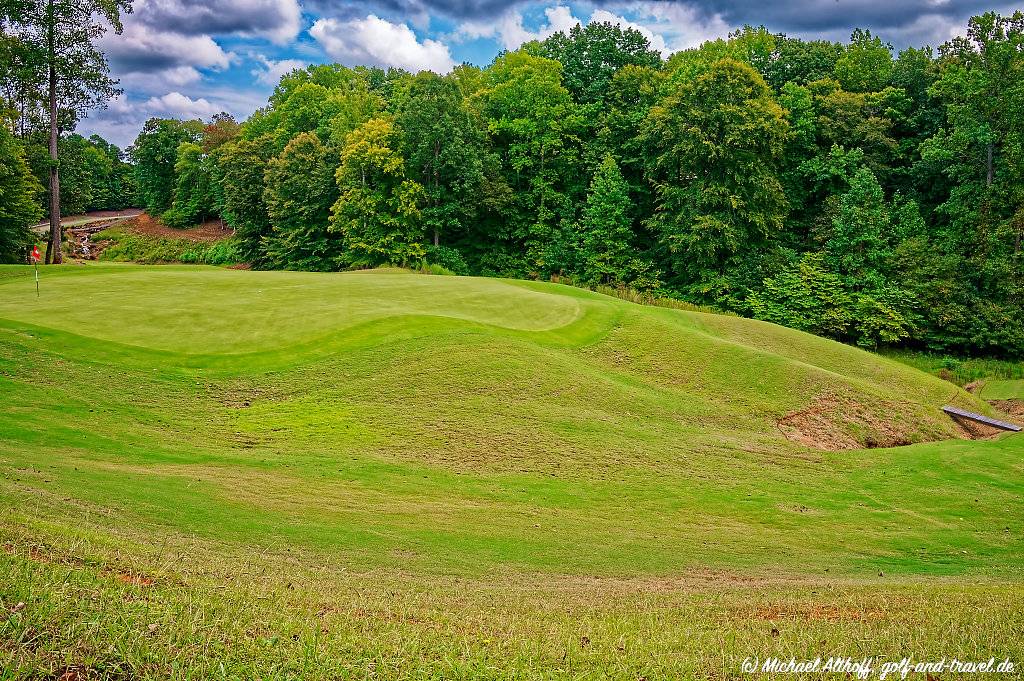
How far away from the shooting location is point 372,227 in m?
57.9

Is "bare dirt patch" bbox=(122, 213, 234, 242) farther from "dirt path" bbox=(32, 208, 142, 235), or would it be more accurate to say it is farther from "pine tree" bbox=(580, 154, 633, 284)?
"pine tree" bbox=(580, 154, 633, 284)

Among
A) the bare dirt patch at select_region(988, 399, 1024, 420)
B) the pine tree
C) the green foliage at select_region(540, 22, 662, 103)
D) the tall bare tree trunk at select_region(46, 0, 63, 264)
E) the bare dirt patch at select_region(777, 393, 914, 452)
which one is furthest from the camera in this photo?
the green foliage at select_region(540, 22, 662, 103)

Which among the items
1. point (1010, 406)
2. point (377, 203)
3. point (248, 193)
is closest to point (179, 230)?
point (248, 193)

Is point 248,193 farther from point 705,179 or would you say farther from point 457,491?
point 457,491

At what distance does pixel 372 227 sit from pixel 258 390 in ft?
130

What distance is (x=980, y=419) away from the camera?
79.6 ft

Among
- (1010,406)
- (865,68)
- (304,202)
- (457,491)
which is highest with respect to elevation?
(865,68)

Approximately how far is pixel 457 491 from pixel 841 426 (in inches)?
539

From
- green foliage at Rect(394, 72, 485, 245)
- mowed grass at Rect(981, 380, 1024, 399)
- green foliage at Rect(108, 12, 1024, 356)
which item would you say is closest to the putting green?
mowed grass at Rect(981, 380, 1024, 399)

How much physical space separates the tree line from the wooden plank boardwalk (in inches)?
776

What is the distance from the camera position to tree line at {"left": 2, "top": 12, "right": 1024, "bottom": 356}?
4519 cm

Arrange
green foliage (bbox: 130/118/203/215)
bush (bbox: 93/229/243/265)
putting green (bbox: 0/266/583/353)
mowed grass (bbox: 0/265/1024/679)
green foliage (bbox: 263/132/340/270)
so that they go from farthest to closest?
green foliage (bbox: 130/118/203/215)
bush (bbox: 93/229/243/265)
green foliage (bbox: 263/132/340/270)
putting green (bbox: 0/266/583/353)
mowed grass (bbox: 0/265/1024/679)

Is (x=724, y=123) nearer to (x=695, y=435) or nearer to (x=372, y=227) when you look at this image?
(x=372, y=227)

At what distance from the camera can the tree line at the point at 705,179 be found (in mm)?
45188
